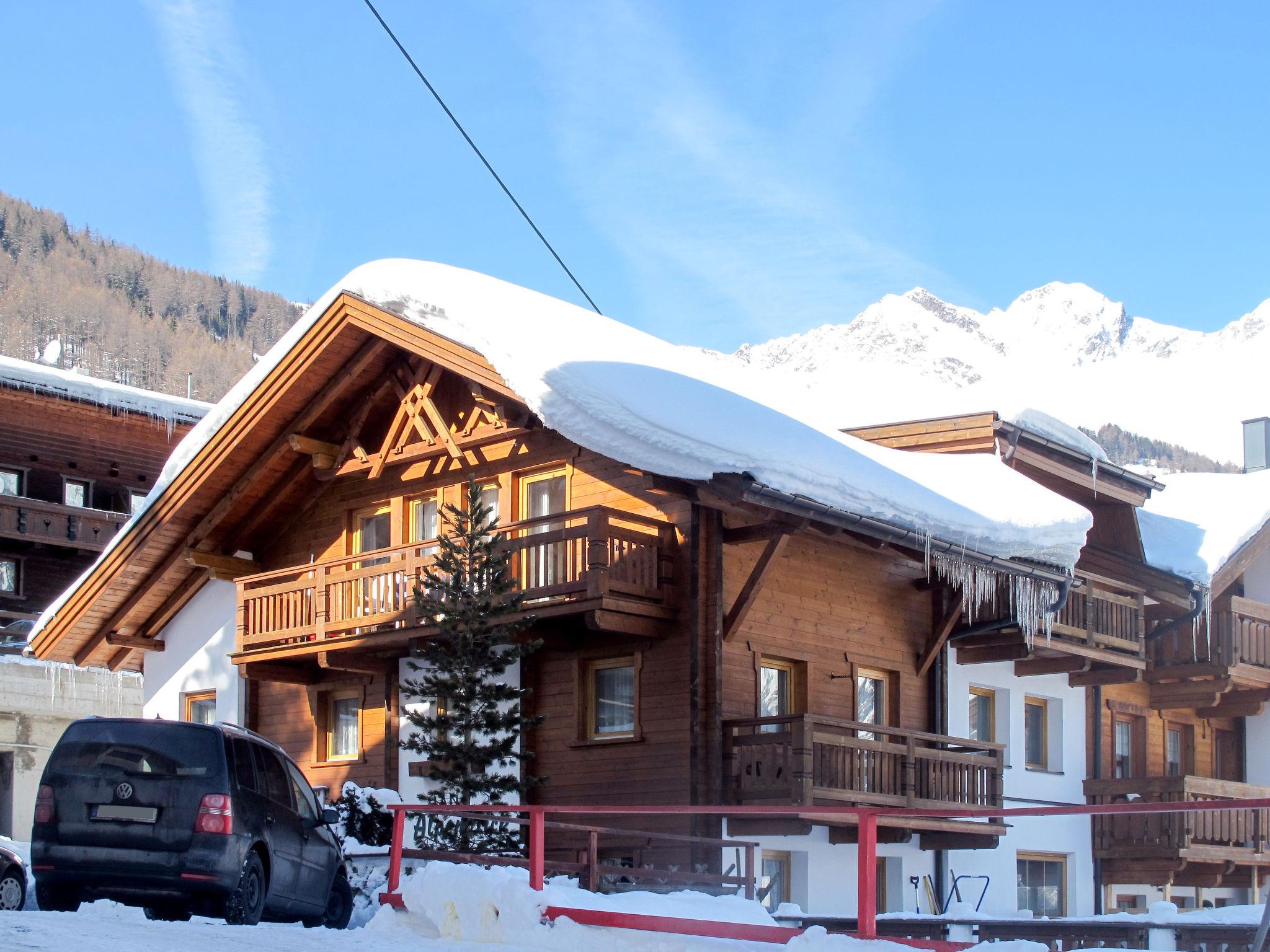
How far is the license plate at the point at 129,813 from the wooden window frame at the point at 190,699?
13842 mm

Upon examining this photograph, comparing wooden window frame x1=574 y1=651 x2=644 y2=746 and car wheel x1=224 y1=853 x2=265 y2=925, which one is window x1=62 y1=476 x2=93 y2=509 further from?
car wheel x1=224 y1=853 x2=265 y2=925

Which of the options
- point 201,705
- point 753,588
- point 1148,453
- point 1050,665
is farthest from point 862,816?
point 1148,453

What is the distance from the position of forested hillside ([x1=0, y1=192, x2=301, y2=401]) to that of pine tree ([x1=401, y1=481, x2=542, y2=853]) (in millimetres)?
78750

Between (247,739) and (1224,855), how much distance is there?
17394mm

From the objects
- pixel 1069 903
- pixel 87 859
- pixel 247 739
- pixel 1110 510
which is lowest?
pixel 1069 903

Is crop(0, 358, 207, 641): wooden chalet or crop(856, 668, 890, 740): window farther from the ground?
crop(0, 358, 207, 641): wooden chalet

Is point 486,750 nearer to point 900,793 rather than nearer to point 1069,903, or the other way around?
point 900,793

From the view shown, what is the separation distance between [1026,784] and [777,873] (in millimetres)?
5762

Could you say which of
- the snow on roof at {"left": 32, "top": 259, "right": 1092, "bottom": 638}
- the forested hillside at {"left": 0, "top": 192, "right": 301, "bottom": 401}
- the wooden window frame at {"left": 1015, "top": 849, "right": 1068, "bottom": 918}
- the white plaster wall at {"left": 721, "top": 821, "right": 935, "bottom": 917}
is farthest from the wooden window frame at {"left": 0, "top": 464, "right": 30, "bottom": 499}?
the forested hillside at {"left": 0, "top": 192, "right": 301, "bottom": 401}

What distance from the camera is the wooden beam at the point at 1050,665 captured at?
948 inches

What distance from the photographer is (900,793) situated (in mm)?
19938

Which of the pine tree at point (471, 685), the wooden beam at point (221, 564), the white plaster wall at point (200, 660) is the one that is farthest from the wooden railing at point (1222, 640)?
the white plaster wall at point (200, 660)

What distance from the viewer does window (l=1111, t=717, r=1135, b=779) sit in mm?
27203

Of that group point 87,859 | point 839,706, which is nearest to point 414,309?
point 839,706
